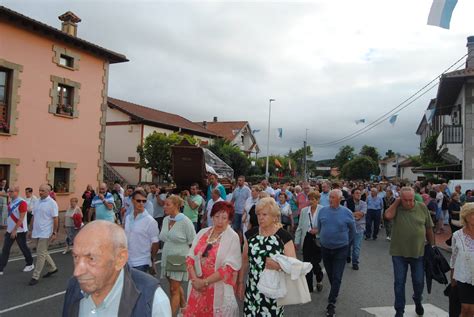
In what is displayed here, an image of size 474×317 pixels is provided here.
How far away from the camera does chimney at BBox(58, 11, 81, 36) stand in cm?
1886

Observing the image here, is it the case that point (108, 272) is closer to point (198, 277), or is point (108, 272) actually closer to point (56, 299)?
point (198, 277)

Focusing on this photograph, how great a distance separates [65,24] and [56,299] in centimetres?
1693

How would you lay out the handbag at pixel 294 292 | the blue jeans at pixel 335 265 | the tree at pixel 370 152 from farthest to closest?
1. the tree at pixel 370 152
2. the blue jeans at pixel 335 265
3. the handbag at pixel 294 292

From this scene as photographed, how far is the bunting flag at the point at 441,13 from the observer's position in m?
6.53

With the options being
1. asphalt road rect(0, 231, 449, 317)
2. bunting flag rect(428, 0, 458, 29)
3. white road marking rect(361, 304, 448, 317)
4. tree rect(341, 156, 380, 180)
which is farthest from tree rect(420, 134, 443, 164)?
tree rect(341, 156, 380, 180)

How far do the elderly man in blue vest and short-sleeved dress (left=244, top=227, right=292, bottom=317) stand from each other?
2.06m

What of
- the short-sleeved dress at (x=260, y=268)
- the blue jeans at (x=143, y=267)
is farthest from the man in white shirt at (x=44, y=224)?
the short-sleeved dress at (x=260, y=268)

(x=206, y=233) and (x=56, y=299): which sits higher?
(x=206, y=233)

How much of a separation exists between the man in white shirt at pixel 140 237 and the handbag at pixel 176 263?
0.26 m

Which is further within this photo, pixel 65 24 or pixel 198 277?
pixel 65 24

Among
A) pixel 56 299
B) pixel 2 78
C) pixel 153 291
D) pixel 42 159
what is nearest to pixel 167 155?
pixel 42 159

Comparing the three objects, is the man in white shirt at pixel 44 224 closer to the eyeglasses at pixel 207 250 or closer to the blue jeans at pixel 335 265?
the eyeglasses at pixel 207 250

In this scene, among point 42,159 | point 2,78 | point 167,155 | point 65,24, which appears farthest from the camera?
point 167,155

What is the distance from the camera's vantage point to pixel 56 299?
5.79 metres
